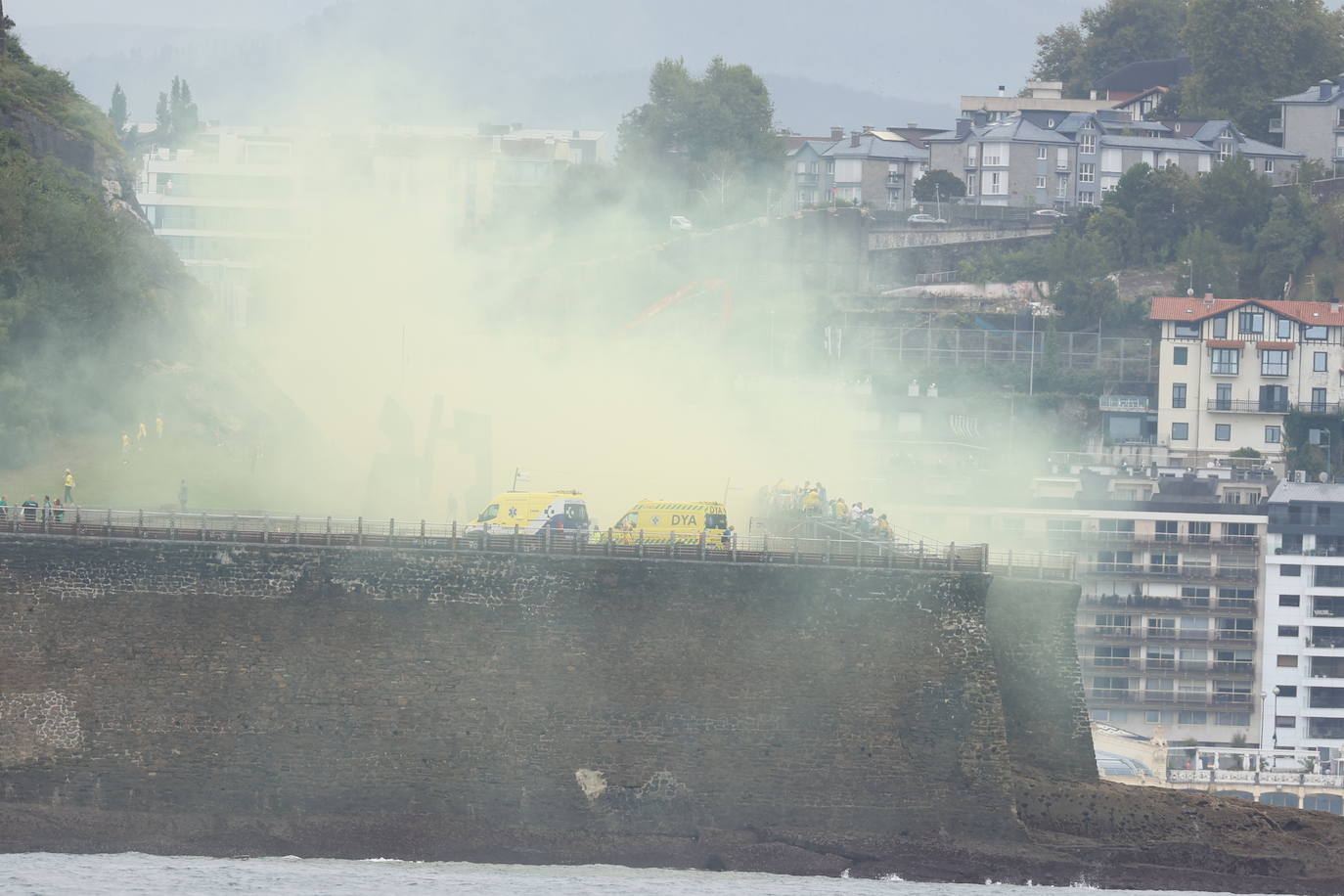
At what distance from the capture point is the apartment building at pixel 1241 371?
11819cm

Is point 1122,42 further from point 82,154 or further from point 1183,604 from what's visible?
point 82,154

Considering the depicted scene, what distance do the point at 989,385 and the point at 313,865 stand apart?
63.2 metres

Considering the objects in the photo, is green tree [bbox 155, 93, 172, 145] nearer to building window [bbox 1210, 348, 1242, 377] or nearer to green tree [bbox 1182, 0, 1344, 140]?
building window [bbox 1210, 348, 1242, 377]

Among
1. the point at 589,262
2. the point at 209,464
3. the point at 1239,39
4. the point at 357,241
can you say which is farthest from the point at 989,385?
the point at 209,464

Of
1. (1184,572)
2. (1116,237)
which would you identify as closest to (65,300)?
(1184,572)

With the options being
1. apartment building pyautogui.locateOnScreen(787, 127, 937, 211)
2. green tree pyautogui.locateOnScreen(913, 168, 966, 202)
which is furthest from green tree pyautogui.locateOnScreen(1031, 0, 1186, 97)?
green tree pyautogui.locateOnScreen(913, 168, 966, 202)

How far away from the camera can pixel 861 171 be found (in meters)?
148

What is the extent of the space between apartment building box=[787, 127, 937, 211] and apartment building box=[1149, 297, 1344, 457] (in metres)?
27.4

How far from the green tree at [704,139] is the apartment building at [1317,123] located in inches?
1029

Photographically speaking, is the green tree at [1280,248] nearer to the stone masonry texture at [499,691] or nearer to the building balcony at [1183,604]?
the building balcony at [1183,604]

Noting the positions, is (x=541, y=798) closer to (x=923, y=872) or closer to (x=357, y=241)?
(x=923, y=872)

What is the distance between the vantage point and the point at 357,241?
114 meters

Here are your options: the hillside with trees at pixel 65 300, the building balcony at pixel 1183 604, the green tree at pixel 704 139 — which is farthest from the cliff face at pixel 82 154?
the green tree at pixel 704 139

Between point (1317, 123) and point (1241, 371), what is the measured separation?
109 feet
